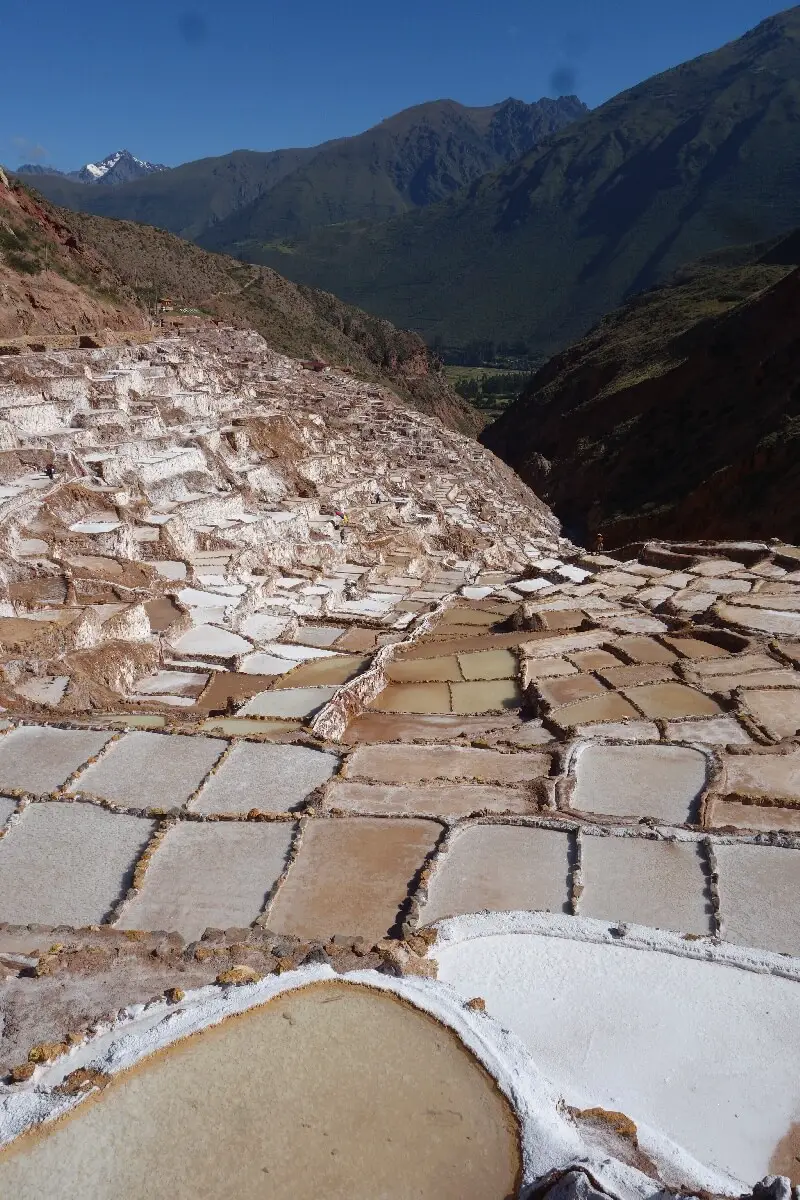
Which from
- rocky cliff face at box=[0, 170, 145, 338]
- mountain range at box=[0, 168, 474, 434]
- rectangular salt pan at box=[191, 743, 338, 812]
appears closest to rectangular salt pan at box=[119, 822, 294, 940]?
rectangular salt pan at box=[191, 743, 338, 812]

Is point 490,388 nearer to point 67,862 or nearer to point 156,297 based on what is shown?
point 156,297

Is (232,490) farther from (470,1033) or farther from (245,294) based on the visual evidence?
(245,294)

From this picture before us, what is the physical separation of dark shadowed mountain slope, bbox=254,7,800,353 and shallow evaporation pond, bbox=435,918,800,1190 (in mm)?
101637

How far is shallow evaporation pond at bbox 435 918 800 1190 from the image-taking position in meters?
4.27

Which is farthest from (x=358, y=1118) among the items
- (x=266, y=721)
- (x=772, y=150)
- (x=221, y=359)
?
(x=772, y=150)

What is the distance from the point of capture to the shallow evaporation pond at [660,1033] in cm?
427

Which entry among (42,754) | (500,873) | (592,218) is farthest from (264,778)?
(592,218)

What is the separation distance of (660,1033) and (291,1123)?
2216mm

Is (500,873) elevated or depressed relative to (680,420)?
depressed

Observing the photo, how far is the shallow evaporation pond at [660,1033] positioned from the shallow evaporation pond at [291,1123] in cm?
61

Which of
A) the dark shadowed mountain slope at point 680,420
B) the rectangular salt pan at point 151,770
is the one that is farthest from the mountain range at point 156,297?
the rectangular salt pan at point 151,770

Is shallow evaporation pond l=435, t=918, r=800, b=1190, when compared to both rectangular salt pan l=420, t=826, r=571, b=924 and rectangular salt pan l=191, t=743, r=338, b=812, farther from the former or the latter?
rectangular salt pan l=191, t=743, r=338, b=812

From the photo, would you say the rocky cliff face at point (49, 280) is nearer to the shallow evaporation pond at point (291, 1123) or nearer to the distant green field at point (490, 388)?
the shallow evaporation pond at point (291, 1123)

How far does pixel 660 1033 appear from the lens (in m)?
4.87
